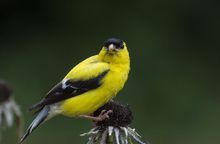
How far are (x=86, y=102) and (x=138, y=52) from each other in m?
5.65

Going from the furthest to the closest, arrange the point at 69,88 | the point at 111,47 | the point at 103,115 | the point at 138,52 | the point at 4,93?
the point at 138,52 → the point at 4,93 → the point at 111,47 → the point at 69,88 → the point at 103,115

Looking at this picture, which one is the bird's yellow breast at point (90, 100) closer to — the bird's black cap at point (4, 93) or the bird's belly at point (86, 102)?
the bird's belly at point (86, 102)

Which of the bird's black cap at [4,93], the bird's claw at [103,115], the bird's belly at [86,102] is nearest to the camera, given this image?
the bird's claw at [103,115]

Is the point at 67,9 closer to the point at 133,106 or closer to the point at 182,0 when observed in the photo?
the point at 182,0

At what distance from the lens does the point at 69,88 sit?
4.16 m

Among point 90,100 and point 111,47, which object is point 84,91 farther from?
point 111,47

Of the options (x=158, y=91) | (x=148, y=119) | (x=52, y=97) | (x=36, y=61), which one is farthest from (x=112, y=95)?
(x=36, y=61)

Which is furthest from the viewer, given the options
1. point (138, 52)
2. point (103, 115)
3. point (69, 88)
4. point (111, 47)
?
point (138, 52)

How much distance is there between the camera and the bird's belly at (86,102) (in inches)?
165

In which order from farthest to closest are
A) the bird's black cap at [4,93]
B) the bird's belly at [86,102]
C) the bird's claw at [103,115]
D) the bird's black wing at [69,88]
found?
the bird's black cap at [4,93] < the bird's belly at [86,102] < the bird's black wing at [69,88] < the bird's claw at [103,115]

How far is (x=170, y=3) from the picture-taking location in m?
10.4

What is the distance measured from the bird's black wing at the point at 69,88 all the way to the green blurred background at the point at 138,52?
158 inches

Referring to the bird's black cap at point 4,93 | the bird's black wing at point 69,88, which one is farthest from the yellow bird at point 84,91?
the bird's black cap at point 4,93

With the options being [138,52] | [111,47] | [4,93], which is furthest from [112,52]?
[138,52]
